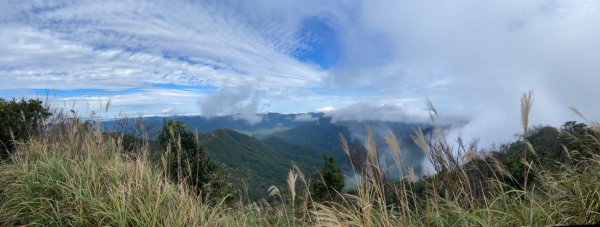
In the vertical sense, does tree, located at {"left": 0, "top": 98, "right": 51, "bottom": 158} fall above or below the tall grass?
above

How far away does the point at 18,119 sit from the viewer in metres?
8.79

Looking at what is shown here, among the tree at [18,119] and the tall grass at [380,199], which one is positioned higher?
the tree at [18,119]

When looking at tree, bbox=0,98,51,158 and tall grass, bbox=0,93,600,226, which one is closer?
tall grass, bbox=0,93,600,226

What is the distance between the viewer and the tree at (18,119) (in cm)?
820

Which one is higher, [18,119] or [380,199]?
[18,119]

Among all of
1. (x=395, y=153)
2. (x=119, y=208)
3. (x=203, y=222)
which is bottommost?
(x=203, y=222)

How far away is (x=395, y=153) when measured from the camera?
9.64 feet

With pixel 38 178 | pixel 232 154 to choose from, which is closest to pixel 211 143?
pixel 232 154

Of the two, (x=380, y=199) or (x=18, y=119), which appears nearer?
(x=380, y=199)

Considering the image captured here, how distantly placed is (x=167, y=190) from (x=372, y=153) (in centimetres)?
212

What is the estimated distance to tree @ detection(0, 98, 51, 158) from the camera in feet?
26.9

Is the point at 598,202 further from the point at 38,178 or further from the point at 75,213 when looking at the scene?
the point at 38,178

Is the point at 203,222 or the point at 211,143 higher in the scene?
the point at 203,222

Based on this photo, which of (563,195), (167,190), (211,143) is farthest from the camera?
(211,143)
